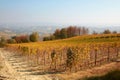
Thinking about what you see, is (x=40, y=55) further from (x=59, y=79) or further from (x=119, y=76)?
(x=119, y=76)

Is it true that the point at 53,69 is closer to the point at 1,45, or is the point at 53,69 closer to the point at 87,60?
the point at 87,60

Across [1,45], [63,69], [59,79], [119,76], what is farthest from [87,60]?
[1,45]

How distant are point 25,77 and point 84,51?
38.1ft

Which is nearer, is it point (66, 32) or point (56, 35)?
point (56, 35)

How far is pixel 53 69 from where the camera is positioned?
35.1 m

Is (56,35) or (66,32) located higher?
(66,32)

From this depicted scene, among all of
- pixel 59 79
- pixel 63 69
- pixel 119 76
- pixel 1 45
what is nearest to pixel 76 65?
pixel 63 69

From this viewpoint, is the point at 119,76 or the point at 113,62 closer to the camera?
the point at 119,76

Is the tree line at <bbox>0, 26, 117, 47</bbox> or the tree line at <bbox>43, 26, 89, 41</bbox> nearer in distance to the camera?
the tree line at <bbox>0, 26, 117, 47</bbox>

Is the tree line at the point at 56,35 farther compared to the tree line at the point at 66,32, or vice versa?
the tree line at the point at 66,32

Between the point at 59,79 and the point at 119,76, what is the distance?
27.0 ft

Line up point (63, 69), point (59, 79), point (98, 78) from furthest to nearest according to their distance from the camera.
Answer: point (63, 69), point (59, 79), point (98, 78)

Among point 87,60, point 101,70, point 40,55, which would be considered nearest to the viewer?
point 101,70

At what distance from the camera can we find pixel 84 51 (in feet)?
125
